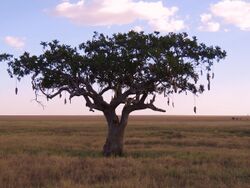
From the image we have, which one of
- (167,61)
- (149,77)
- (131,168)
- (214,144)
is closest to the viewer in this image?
(131,168)

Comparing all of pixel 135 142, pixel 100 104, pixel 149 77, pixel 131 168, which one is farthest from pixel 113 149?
pixel 135 142

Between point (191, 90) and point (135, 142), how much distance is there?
13.7m

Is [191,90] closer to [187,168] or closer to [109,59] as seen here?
[109,59]

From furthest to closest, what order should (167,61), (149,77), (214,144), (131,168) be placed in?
(214,144) → (149,77) → (167,61) → (131,168)

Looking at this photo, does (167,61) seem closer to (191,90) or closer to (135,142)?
(191,90)

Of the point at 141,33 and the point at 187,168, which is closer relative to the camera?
the point at 187,168

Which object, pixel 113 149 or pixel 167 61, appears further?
pixel 113 149

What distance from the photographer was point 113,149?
32406 millimetres

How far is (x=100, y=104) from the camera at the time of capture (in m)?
32.6

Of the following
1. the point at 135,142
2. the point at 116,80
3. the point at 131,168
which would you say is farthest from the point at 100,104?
the point at 135,142

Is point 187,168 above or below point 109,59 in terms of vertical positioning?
below

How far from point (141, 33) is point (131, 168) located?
1099cm

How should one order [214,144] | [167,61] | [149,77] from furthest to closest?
[214,144], [149,77], [167,61]

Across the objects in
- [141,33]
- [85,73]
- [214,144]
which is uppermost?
[141,33]
